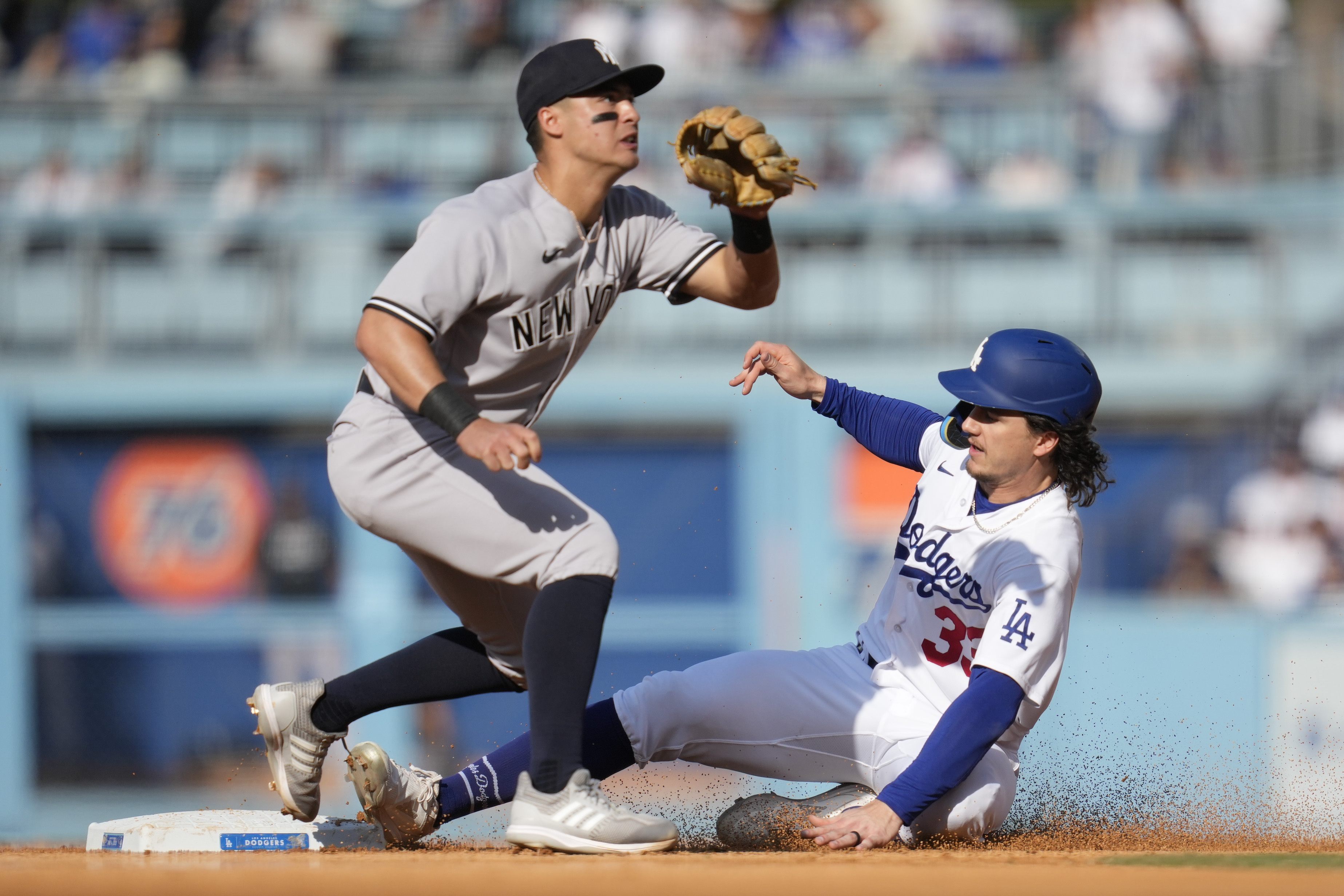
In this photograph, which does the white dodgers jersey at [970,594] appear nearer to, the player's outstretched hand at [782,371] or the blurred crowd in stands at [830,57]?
the player's outstretched hand at [782,371]

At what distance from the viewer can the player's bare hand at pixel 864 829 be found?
3.45 metres

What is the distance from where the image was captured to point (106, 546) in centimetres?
938

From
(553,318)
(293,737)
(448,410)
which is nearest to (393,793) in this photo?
(293,737)

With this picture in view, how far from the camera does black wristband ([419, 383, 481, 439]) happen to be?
3021 mm

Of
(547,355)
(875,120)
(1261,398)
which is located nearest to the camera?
(547,355)

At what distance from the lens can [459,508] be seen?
10.9ft

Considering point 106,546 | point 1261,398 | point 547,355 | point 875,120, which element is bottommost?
point 106,546

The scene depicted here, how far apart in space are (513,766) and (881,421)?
150cm

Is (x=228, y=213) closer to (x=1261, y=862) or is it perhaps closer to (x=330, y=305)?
(x=330, y=305)

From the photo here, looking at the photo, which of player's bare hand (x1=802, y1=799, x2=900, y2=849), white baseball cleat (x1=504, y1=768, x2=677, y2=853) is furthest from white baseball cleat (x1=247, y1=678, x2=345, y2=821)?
player's bare hand (x1=802, y1=799, x2=900, y2=849)

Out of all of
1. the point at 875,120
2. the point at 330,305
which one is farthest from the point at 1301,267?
the point at 330,305

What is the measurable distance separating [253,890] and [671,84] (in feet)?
28.5

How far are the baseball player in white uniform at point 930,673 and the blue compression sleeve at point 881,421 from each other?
28 millimetres

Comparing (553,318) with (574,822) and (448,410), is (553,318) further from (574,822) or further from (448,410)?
(574,822)
